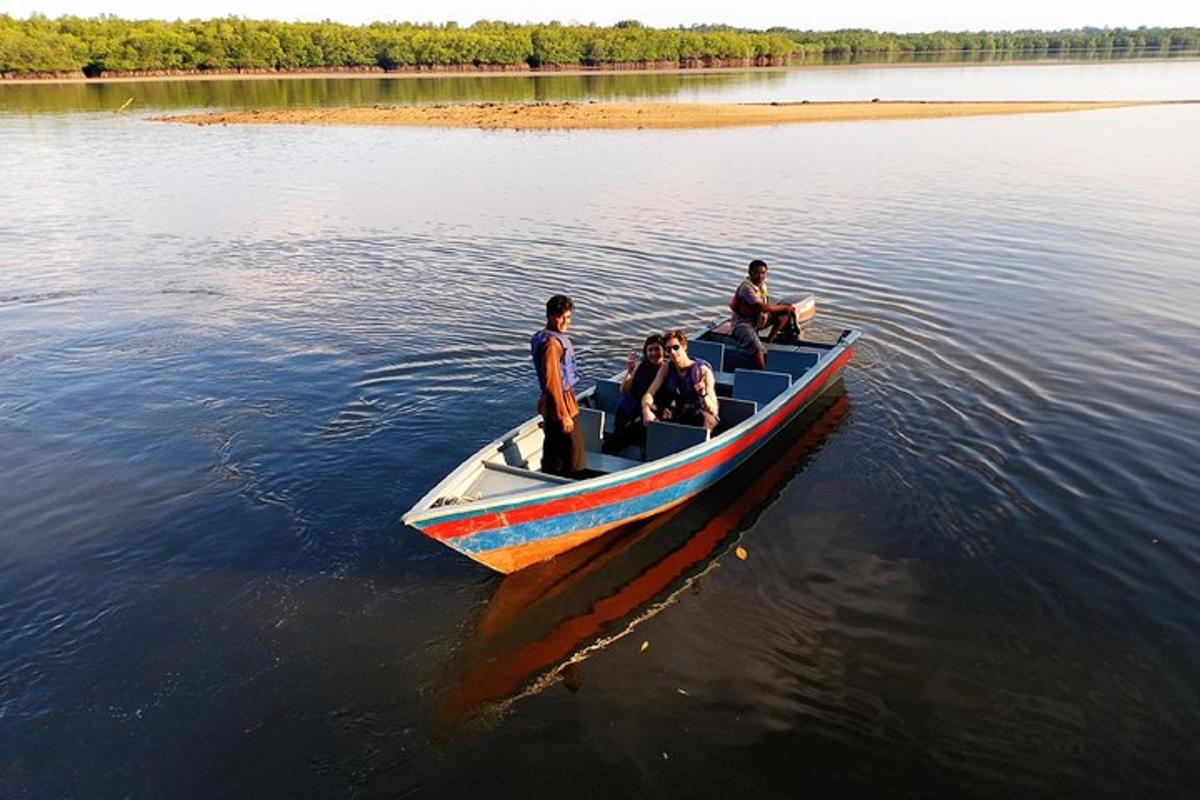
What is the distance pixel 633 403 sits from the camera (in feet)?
33.3

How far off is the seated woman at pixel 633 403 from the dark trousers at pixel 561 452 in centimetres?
122

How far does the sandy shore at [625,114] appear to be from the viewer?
49.8 meters

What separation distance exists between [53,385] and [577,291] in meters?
10.1

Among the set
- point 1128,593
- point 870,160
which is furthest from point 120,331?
point 870,160

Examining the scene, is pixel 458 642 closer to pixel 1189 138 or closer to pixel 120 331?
pixel 120 331

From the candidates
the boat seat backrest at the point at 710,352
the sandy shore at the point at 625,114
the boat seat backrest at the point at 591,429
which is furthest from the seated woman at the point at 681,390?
the sandy shore at the point at 625,114

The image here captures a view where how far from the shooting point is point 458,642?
7.43 meters

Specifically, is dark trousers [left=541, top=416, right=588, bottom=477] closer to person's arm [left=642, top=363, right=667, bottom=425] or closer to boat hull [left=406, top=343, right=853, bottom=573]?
boat hull [left=406, top=343, right=853, bottom=573]

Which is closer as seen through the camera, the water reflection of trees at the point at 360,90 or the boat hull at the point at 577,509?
the boat hull at the point at 577,509

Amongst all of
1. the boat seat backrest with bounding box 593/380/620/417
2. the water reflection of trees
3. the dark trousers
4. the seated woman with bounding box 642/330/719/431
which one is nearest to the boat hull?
the seated woman with bounding box 642/330/719/431

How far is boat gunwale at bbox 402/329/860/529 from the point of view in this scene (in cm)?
746

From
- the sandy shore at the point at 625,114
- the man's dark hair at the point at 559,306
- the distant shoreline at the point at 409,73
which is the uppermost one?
the distant shoreline at the point at 409,73

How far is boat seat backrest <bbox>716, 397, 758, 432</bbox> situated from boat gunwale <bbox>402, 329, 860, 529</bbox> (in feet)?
0.45

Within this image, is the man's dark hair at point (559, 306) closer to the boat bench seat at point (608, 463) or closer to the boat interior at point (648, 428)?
the boat interior at point (648, 428)
